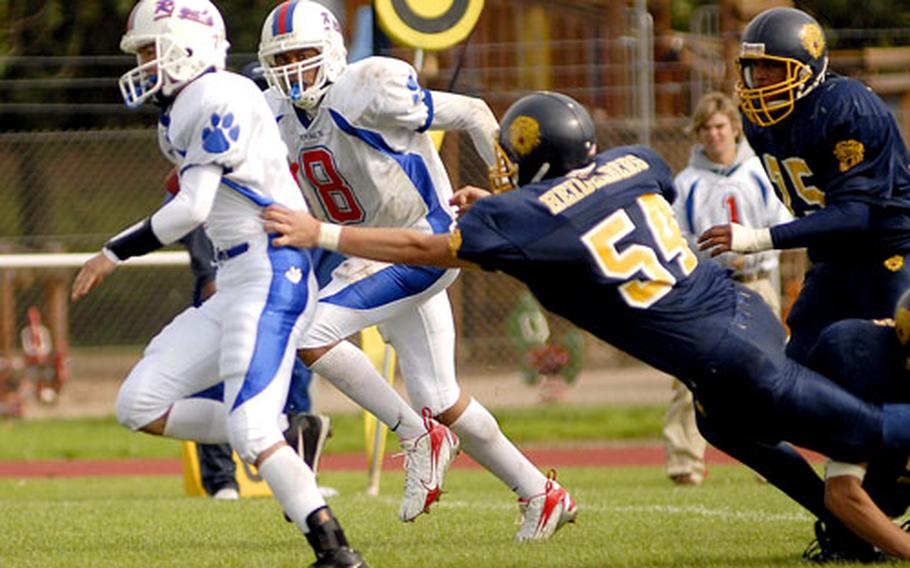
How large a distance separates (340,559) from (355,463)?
6931 millimetres

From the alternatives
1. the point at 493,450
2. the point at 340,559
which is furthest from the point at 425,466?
the point at 340,559

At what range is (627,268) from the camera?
5.17m

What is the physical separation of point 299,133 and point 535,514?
1.69 meters

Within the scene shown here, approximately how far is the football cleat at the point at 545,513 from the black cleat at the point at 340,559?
1.40m

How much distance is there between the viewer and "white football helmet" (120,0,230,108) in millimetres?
5645

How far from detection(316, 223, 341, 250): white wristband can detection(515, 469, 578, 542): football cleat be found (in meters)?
1.66

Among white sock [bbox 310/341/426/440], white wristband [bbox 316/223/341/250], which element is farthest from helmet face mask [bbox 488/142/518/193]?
white sock [bbox 310/341/426/440]

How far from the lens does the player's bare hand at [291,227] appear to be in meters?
5.43

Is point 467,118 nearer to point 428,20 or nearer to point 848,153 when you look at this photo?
point 848,153

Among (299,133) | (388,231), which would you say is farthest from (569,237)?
(299,133)

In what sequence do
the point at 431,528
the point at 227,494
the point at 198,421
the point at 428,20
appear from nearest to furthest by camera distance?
the point at 198,421 → the point at 431,528 → the point at 428,20 → the point at 227,494

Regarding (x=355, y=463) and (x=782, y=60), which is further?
(x=355, y=463)

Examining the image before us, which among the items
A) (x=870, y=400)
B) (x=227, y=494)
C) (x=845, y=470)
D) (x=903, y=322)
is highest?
(x=903, y=322)

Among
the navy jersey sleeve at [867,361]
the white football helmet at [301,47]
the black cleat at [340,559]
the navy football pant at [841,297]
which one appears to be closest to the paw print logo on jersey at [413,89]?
the white football helmet at [301,47]
